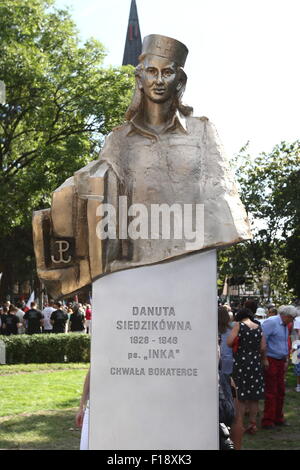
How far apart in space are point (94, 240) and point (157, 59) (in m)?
1.28

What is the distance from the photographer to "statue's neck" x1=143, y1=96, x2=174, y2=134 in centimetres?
448

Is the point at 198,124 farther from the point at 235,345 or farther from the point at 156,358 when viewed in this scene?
the point at 235,345

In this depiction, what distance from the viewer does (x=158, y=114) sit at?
14.7 feet

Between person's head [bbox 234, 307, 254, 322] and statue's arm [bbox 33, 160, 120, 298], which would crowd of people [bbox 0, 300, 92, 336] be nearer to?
person's head [bbox 234, 307, 254, 322]

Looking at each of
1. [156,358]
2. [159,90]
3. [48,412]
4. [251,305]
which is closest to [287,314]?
[251,305]

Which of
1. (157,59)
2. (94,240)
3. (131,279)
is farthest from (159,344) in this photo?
(157,59)

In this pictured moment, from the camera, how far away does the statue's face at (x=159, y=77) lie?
Result: 4398mm

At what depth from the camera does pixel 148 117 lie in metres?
4.53

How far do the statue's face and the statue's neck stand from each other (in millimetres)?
51

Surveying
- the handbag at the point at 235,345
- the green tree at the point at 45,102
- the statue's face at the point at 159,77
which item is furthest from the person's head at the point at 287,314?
the green tree at the point at 45,102

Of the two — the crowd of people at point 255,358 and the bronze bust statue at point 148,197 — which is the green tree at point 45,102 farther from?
the bronze bust statue at point 148,197

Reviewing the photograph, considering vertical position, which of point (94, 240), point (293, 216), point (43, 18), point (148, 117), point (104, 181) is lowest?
point (94, 240)

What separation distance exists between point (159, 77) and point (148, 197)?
808mm
